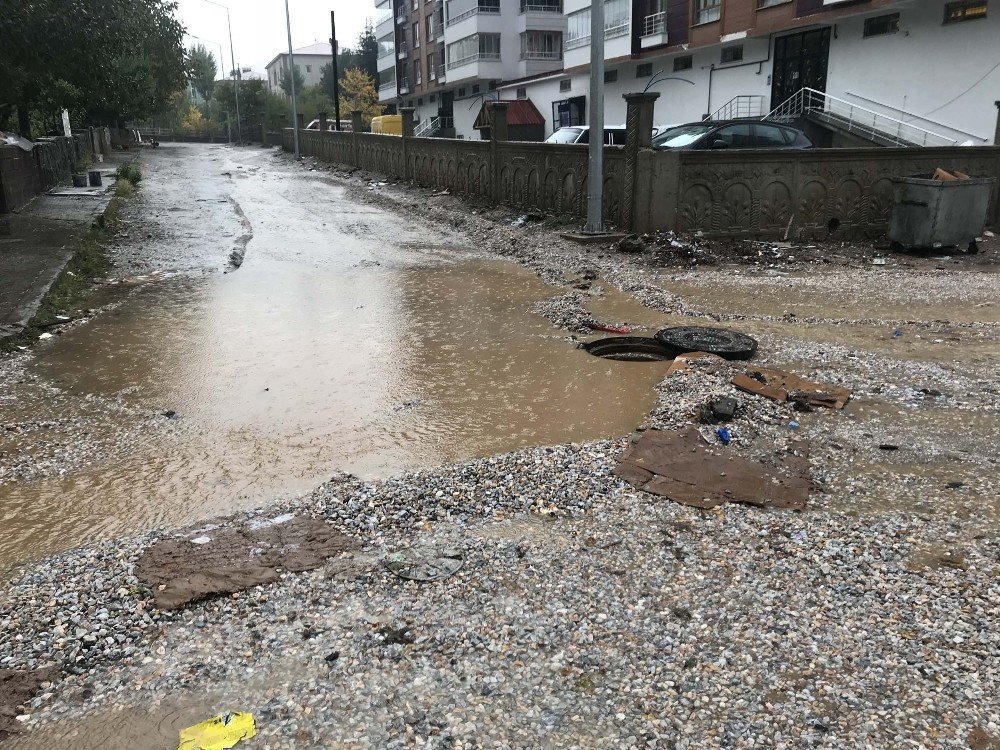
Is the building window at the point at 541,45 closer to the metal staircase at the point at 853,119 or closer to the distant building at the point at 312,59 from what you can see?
the metal staircase at the point at 853,119

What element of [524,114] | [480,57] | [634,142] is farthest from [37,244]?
[480,57]

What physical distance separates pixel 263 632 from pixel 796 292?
8.42 metres

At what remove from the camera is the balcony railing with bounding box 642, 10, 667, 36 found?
104 feet

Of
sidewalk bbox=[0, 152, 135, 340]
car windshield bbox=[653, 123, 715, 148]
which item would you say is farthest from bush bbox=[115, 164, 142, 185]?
car windshield bbox=[653, 123, 715, 148]

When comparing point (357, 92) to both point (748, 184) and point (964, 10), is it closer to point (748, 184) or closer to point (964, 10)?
point (964, 10)

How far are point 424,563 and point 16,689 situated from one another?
164 cm

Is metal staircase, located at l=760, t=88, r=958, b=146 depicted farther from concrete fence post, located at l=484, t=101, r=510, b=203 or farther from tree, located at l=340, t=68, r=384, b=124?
tree, located at l=340, t=68, r=384, b=124

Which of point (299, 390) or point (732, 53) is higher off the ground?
point (732, 53)

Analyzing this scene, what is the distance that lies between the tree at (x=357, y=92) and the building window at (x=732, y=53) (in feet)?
159

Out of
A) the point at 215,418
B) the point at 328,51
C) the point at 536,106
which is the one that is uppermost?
the point at 328,51

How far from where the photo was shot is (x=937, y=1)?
21.0 metres

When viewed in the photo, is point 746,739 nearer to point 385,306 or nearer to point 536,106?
point 385,306

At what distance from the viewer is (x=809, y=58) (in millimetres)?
26062

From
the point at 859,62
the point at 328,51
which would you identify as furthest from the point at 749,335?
the point at 328,51
